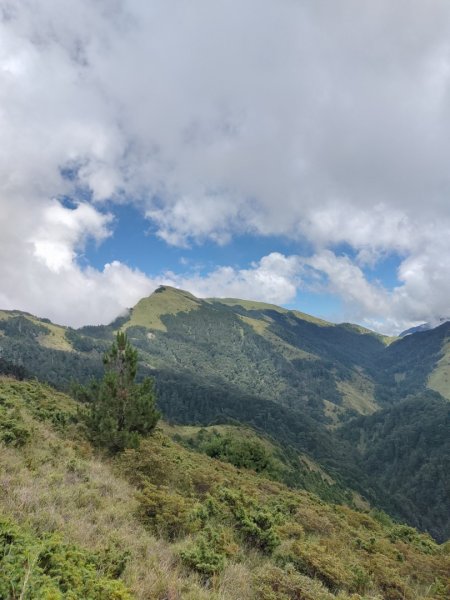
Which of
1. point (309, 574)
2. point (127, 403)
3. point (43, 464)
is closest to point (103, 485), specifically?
point (43, 464)

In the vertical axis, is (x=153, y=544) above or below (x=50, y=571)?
below

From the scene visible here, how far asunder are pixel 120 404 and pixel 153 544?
14434mm

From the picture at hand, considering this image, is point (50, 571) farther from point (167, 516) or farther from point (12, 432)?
point (12, 432)

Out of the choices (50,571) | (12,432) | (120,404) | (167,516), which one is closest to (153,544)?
(167,516)

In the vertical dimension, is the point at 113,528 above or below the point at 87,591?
below

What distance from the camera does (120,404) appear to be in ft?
75.7

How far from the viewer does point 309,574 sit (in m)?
10.2

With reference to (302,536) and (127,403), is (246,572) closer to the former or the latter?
(302,536)

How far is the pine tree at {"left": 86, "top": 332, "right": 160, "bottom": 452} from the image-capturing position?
21.3 m

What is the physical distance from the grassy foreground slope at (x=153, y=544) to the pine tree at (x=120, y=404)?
266cm

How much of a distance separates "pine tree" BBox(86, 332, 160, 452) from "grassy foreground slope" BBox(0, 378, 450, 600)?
266 cm

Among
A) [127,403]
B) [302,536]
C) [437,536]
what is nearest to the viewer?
[302,536]

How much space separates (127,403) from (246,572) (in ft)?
51.3


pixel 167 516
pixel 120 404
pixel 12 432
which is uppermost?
pixel 120 404
